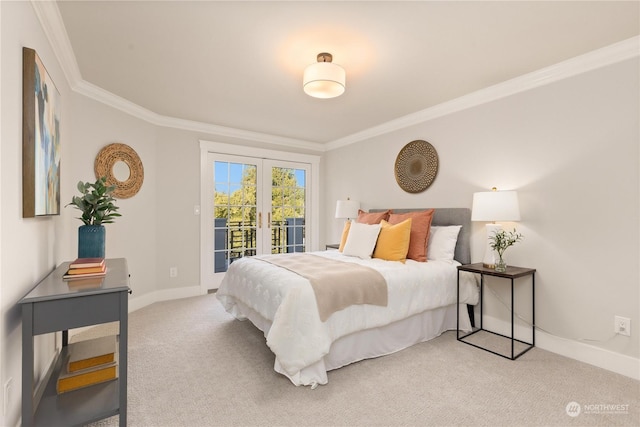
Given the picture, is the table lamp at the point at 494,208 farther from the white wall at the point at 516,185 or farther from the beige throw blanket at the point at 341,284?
the beige throw blanket at the point at 341,284

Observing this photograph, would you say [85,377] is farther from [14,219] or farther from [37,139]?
[37,139]

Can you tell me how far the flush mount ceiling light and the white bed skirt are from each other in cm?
188

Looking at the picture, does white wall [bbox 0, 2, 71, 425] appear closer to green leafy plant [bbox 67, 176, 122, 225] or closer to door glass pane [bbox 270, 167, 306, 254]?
green leafy plant [bbox 67, 176, 122, 225]

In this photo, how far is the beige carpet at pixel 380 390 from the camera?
1.76 m

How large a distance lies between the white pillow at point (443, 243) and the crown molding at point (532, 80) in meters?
1.32

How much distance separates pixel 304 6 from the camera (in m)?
1.86

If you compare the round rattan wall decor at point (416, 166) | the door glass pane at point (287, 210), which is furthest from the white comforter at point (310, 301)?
the door glass pane at point (287, 210)

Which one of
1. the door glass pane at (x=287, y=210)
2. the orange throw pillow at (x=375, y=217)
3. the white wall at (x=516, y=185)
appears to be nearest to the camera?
the white wall at (x=516, y=185)

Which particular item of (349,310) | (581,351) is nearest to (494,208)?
(581,351)

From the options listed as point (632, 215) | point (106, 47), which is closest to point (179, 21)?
point (106, 47)

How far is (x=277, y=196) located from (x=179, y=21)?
3255 mm

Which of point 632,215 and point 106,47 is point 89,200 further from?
point 632,215

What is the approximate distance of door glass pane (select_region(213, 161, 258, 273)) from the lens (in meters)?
4.56

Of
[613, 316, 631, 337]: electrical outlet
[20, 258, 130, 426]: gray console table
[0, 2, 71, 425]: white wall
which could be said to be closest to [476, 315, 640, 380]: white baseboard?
[613, 316, 631, 337]: electrical outlet
